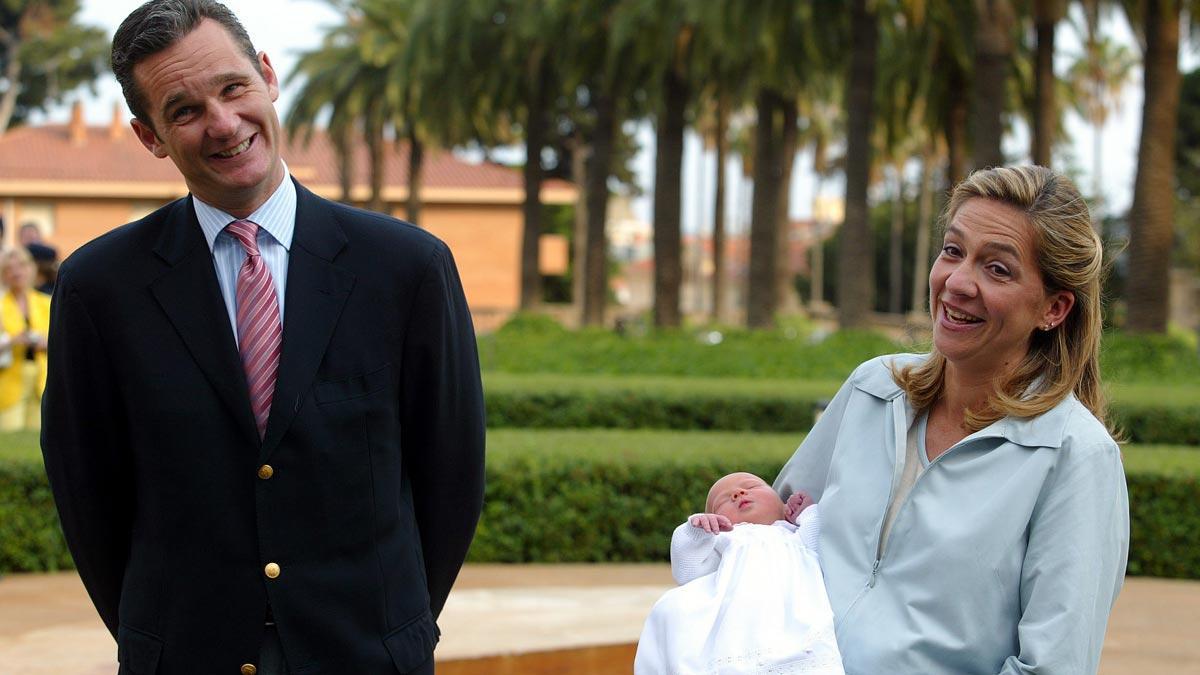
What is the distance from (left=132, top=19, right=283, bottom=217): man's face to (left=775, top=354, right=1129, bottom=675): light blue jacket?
126cm

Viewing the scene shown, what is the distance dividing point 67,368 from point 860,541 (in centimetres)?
146

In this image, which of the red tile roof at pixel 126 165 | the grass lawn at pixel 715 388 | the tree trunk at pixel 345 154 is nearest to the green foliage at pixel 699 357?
the grass lawn at pixel 715 388

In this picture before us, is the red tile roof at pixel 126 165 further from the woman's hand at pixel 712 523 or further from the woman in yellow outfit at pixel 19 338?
the woman's hand at pixel 712 523

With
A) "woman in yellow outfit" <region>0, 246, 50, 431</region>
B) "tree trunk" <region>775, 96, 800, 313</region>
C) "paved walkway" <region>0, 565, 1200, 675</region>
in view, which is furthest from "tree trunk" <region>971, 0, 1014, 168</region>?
"woman in yellow outfit" <region>0, 246, 50, 431</region>

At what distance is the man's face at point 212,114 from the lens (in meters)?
2.65

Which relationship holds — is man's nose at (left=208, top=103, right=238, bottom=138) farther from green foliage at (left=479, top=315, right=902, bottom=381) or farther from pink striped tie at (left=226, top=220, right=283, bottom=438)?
green foliage at (left=479, top=315, right=902, bottom=381)

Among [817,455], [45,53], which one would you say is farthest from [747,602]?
[45,53]

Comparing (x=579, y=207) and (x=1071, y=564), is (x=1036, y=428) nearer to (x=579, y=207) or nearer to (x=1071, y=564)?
(x=1071, y=564)

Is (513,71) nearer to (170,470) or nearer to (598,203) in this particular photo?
(598,203)

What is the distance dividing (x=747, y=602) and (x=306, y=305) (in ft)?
3.13

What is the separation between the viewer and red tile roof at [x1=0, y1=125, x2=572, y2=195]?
53344mm

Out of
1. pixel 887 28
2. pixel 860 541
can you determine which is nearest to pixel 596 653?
pixel 860 541

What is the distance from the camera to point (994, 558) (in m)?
2.49

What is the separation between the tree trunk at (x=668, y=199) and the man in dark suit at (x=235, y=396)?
2379 centimetres
